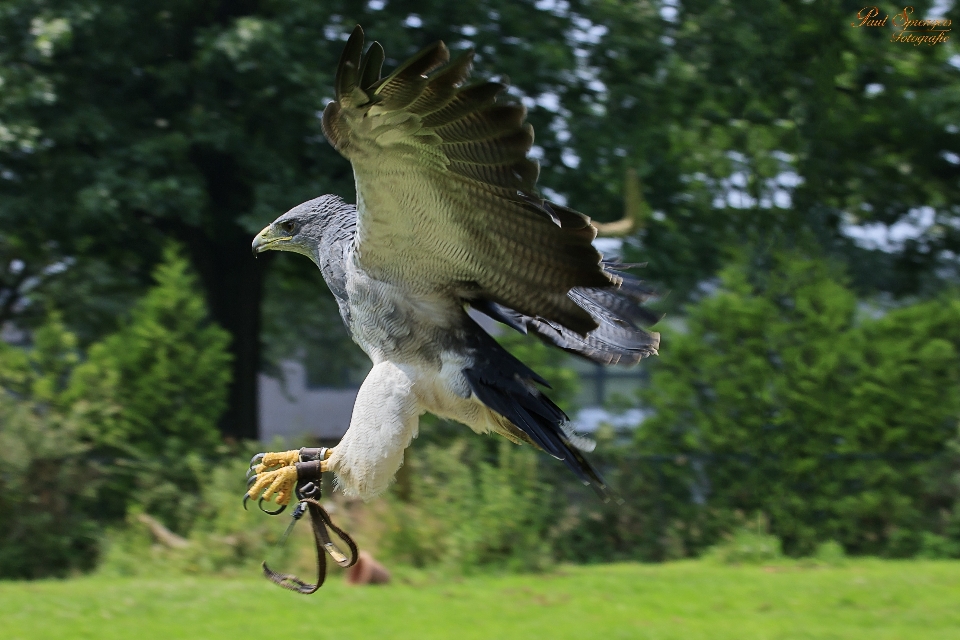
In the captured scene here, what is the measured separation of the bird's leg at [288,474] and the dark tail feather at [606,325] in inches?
33.6

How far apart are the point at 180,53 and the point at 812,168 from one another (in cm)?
603

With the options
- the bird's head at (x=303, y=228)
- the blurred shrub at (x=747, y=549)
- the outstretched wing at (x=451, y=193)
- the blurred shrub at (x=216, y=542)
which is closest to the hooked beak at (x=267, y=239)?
the bird's head at (x=303, y=228)

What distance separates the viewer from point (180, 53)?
→ 9.76 m

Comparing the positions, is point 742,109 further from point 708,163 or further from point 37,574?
point 37,574

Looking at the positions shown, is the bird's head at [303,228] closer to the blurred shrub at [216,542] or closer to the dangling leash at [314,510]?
the dangling leash at [314,510]

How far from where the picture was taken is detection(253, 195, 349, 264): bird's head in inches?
163

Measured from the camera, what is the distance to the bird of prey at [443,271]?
315cm

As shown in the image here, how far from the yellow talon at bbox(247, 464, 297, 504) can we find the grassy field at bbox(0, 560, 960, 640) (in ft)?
6.68

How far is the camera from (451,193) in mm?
3430

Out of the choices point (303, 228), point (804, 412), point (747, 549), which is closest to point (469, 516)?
point (747, 549)

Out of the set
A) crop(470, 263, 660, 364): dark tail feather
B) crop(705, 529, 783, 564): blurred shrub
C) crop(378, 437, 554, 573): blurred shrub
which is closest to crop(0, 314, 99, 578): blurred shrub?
crop(378, 437, 554, 573): blurred shrub

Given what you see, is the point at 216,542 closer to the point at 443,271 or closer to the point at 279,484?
the point at 279,484

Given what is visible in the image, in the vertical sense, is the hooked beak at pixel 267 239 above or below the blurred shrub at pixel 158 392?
above

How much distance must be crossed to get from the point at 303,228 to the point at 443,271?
0.73 metres
